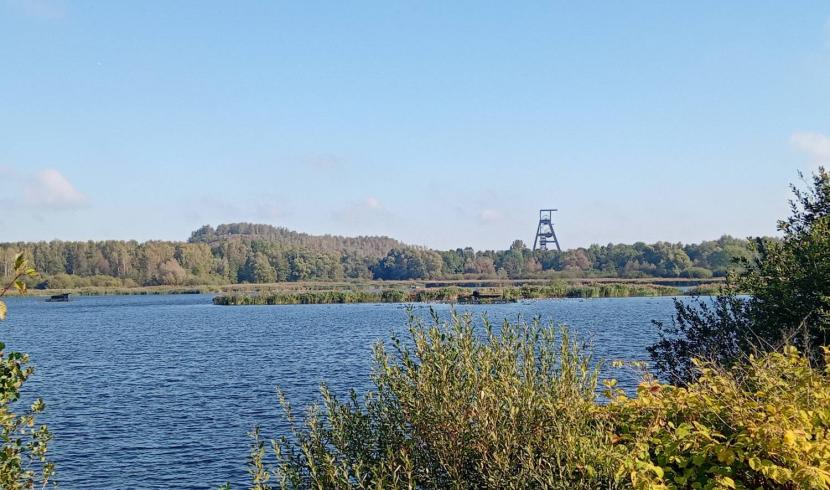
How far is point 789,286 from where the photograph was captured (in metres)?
14.8

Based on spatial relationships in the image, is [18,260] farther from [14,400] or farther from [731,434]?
[731,434]

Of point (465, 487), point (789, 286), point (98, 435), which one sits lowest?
point (98, 435)

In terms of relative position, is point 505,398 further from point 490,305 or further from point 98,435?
point 490,305


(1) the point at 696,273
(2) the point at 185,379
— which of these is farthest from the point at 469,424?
(1) the point at 696,273

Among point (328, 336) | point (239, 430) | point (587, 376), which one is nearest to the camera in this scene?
point (587, 376)

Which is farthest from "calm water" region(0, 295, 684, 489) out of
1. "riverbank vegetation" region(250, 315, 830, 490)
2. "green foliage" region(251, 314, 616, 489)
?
"riverbank vegetation" region(250, 315, 830, 490)

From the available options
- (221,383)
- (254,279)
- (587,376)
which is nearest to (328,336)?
(221,383)

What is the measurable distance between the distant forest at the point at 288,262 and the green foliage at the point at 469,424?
138 m

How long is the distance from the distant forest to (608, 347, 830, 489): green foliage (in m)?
138

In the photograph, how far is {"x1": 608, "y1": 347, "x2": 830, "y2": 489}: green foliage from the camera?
20.4 ft

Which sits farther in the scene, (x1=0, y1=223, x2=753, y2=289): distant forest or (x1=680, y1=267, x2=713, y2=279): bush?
(x1=0, y1=223, x2=753, y2=289): distant forest

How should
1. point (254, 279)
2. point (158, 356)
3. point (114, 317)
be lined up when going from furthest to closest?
point (254, 279)
point (114, 317)
point (158, 356)

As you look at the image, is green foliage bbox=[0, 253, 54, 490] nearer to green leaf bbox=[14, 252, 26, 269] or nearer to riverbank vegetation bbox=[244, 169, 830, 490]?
green leaf bbox=[14, 252, 26, 269]

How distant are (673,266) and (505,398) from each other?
140120 millimetres
